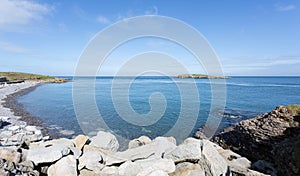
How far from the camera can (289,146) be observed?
629cm

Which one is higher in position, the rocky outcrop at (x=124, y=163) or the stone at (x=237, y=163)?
the rocky outcrop at (x=124, y=163)

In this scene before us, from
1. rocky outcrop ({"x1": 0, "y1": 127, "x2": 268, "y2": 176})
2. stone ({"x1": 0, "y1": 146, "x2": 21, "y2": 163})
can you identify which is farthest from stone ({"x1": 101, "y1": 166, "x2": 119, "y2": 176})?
stone ({"x1": 0, "y1": 146, "x2": 21, "y2": 163})

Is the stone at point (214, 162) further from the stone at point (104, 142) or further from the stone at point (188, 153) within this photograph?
the stone at point (104, 142)

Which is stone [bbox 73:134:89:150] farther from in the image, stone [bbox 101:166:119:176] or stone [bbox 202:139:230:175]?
stone [bbox 202:139:230:175]

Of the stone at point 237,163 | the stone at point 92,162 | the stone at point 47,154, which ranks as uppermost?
the stone at point 47,154

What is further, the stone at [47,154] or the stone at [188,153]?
the stone at [47,154]

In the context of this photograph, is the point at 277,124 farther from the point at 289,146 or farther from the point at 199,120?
the point at 199,120

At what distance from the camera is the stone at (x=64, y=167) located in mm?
5977

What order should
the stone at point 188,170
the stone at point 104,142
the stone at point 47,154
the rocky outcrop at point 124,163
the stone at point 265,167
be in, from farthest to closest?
1. the stone at point 104,142
2. the stone at point 265,167
3. the stone at point 47,154
4. the rocky outcrop at point 124,163
5. the stone at point 188,170

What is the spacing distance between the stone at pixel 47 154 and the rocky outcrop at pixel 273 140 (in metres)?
6.39

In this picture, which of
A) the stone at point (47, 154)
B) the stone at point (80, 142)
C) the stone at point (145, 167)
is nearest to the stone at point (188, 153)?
the stone at point (145, 167)

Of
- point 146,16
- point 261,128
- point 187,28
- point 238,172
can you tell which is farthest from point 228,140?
point 146,16

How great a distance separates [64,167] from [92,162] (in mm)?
914

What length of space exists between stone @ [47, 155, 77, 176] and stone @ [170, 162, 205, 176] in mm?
2926
